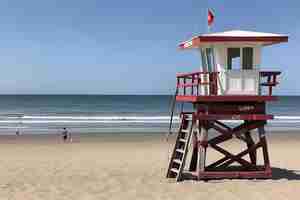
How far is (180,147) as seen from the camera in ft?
48.7

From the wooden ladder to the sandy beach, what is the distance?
0.37 meters

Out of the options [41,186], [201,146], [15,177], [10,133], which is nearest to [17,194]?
[41,186]

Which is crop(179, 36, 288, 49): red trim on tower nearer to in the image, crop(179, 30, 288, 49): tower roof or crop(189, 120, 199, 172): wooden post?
crop(179, 30, 288, 49): tower roof

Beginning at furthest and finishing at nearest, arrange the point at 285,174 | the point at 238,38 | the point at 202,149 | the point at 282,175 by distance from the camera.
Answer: the point at 285,174 → the point at 282,175 → the point at 202,149 → the point at 238,38

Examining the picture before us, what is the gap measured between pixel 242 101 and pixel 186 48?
2.55 m

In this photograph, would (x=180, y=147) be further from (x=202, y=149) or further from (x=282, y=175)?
(x=282, y=175)

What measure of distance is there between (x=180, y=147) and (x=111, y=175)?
2.34 m

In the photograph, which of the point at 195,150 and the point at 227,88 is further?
the point at 195,150

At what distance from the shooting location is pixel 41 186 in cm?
1292

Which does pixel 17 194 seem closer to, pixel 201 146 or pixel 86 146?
pixel 201 146

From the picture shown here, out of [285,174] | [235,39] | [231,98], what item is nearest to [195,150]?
[231,98]

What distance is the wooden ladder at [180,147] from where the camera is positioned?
45.3 ft

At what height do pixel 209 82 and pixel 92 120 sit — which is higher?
pixel 209 82

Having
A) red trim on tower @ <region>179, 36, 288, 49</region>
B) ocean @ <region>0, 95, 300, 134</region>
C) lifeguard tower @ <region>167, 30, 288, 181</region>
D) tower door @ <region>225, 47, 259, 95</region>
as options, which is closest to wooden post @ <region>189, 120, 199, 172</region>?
lifeguard tower @ <region>167, 30, 288, 181</region>
